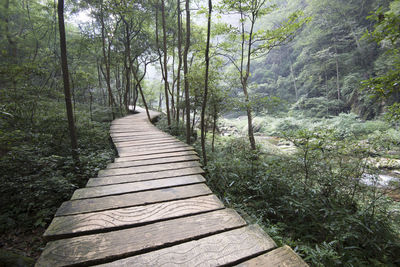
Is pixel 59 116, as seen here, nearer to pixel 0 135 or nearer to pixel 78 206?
pixel 0 135

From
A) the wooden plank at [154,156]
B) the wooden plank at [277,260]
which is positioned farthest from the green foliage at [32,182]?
the wooden plank at [277,260]

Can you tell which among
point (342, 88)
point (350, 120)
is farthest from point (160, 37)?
point (342, 88)

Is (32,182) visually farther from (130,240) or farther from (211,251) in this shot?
(211,251)

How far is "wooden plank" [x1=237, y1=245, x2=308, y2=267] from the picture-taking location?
116 cm

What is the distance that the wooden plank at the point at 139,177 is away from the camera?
2.32 meters

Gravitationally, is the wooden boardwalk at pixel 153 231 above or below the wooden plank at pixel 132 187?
below

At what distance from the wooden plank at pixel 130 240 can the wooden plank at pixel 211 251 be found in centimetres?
7

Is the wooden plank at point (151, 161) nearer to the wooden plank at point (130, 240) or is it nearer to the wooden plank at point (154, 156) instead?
the wooden plank at point (154, 156)

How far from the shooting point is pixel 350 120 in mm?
14414

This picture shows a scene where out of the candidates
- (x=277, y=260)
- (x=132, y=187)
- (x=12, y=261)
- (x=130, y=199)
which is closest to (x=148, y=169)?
(x=132, y=187)

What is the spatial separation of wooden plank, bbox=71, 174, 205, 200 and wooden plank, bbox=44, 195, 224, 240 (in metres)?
0.40

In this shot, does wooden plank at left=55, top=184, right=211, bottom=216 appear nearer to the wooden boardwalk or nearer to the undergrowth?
the wooden boardwalk

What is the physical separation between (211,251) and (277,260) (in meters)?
0.48

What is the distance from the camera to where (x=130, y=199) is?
193 centimetres
